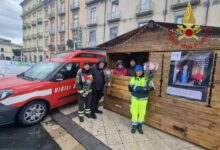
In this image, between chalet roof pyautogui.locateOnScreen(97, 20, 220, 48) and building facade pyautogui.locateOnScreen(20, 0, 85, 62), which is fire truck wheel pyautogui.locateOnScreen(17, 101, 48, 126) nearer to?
chalet roof pyautogui.locateOnScreen(97, 20, 220, 48)

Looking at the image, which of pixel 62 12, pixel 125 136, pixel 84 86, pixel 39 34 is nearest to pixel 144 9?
pixel 84 86

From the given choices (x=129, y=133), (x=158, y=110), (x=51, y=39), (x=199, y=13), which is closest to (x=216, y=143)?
(x=158, y=110)

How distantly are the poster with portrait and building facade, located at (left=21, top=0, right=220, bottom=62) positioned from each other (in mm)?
8077

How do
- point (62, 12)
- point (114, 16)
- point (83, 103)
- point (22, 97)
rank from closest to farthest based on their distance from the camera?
point (22, 97) → point (83, 103) → point (114, 16) → point (62, 12)

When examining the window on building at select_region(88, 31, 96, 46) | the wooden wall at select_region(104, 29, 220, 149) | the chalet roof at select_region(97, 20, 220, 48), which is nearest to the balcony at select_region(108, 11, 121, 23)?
the window on building at select_region(88, 31, 96, 46)

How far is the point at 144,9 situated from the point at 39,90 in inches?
481

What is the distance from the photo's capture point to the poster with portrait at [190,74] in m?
2.90

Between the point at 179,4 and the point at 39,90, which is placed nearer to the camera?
the point at 39,90

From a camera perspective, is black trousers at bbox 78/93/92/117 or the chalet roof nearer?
the chalet roof

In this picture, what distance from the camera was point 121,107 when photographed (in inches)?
183

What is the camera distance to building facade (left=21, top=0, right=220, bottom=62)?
10.9 metres

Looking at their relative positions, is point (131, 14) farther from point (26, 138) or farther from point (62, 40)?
point (62, 40)

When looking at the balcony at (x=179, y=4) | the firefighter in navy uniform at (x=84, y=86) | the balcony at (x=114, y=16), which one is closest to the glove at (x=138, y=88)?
the firefighter in navy uniform at (x=84, y=86)

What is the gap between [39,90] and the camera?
4039 mm
